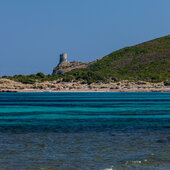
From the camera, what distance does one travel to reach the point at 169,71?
194m

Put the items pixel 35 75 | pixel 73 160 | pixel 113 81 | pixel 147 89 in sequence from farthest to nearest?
pixel 35 75, pixel 113 81, pixel 147 89, pixel 73 160

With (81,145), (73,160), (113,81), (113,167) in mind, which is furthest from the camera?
(113,81)

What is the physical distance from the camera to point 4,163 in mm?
16344

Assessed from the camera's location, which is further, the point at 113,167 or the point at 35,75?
the point at 35,75

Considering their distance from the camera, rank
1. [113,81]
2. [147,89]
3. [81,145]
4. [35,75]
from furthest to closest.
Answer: [35,75]
[113,81]
[147,89]
[81,145]

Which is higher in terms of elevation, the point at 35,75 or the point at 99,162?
the point at 35,75

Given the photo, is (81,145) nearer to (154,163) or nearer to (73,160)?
(73,160)

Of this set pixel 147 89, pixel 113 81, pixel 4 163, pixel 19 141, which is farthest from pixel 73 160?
pixel 113 81

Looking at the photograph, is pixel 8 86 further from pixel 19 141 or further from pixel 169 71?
pixel 19 141

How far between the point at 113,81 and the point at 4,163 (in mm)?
158666

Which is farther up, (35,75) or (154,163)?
(35,75)

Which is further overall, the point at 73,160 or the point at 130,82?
the point at 130,82

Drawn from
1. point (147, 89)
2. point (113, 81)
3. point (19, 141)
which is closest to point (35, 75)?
point (113, 81)

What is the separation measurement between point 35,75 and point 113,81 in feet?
136
